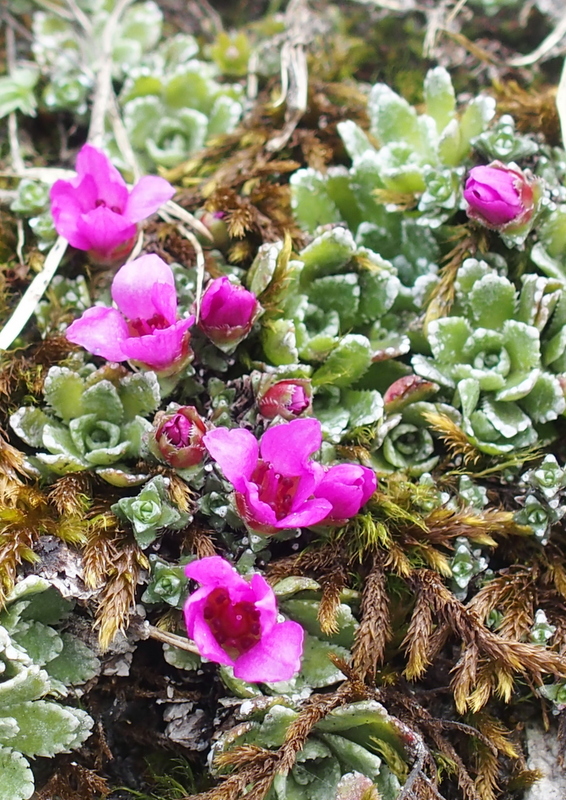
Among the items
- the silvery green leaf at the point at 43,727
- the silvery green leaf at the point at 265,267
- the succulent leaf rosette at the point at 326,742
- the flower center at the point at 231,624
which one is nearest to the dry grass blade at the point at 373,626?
the succulent leaf rosette at the point at 326,742

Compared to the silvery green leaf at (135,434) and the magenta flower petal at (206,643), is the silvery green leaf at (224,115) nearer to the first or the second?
the silvery green leaf at (135,434)

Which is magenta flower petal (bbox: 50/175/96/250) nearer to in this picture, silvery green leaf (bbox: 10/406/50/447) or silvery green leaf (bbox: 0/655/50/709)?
silvery green leaf (bbox: 10/406/50/447)

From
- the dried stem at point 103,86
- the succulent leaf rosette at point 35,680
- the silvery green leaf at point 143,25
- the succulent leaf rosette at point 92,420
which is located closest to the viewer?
the succulent leaf rosette at point 35,680

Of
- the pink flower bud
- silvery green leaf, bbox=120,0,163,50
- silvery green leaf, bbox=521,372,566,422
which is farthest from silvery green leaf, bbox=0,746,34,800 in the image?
silvery green leaf, bbox=120,0,163,50

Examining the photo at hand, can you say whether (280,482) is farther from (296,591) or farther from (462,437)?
(462,437)

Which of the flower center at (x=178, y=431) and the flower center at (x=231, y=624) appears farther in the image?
the flower center at (x=178, y=431)
